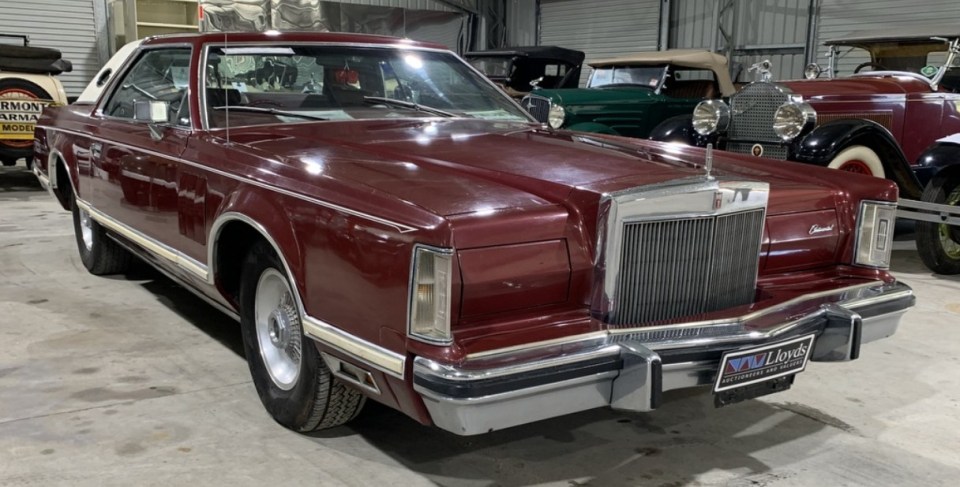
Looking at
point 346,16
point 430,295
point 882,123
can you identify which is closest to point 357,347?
point 430,295

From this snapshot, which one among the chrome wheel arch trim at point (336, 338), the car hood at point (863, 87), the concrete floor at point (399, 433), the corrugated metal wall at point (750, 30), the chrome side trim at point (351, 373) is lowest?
the concrete floor at point (399, 433)

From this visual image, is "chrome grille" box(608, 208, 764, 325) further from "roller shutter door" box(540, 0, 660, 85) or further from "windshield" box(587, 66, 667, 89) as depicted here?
"roller shutter door" box(540, 0, 660, 85)

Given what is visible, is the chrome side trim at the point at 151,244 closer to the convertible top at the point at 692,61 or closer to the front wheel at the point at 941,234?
the front wheel at the point at 941,234

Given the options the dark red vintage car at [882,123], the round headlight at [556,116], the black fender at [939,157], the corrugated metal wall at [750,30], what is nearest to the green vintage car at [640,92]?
the dark red vintage car at [882,123]

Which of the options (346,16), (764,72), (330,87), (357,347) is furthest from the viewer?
(346,16)

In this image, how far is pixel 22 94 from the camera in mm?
8906

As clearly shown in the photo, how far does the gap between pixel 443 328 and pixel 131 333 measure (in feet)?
8.07

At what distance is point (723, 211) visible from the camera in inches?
94.8

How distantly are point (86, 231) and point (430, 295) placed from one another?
3769 mm

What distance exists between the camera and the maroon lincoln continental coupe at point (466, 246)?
2062 mm

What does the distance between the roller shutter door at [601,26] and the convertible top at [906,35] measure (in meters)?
7.11

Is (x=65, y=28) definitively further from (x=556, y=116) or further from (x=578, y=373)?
(x=578, y=373)

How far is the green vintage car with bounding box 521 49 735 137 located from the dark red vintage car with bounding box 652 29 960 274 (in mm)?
1191

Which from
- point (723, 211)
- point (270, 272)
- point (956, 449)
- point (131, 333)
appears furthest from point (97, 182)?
point (956, 449)
